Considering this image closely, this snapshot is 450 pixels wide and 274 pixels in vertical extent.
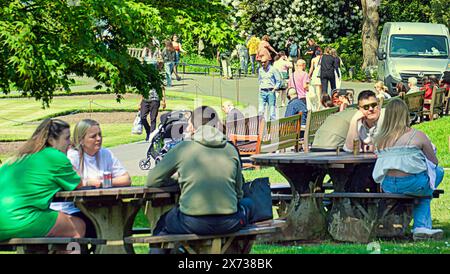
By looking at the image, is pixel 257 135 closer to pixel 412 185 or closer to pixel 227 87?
pixel 412 185

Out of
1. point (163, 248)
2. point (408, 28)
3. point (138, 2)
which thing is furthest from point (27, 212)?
point (408, 28)

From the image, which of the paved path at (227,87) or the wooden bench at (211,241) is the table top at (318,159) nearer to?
the wooden bench at (211,241)

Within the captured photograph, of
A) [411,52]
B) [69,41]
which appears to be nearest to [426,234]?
[69,41]

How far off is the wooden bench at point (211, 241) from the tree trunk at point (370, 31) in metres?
33.6

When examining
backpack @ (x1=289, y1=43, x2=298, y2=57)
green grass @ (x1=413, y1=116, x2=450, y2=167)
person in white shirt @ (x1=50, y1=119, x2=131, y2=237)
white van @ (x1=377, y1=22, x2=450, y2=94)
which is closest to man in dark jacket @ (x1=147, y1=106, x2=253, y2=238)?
person in white shirt @ (x1=50, y1=119, x2=131, y2=237)

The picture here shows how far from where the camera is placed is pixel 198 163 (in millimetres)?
9289

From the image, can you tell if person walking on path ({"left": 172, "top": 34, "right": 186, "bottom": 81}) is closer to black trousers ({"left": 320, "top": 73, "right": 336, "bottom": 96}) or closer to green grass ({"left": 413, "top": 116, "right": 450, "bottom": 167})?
black trousers ({"left": 320, "top": 73, "right": 336, "bottom": 96})

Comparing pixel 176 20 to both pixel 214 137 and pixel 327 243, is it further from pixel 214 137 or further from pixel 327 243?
pixel 214 137

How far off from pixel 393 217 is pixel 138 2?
18.1 ft

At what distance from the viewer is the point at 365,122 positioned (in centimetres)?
1323

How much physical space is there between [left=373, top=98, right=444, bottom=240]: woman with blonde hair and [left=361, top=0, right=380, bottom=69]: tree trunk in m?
31.1

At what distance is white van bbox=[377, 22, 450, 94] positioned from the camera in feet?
109

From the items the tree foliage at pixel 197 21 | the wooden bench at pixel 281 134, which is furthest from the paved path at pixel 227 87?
the tree foliage at pixel 197 21
